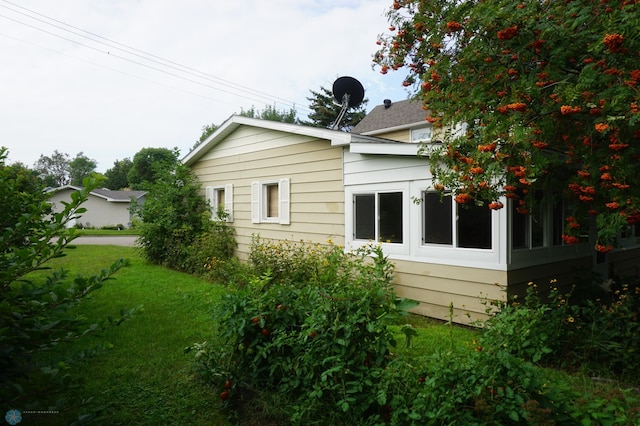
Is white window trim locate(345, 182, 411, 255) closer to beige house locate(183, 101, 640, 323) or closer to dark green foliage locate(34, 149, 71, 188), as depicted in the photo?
beige house locate(183, 101, 640, 323)

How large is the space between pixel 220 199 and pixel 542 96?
896 cm

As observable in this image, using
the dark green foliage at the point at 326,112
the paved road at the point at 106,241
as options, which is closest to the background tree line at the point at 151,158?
the dark green foliage at the point at 326,112

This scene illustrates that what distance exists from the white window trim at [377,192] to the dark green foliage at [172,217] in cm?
473

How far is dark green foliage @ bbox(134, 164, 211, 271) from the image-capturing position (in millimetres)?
10281

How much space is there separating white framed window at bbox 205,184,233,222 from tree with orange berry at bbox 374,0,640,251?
684 cm

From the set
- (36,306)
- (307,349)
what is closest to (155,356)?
(307,349)

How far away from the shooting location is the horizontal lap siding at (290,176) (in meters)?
→ 7.34

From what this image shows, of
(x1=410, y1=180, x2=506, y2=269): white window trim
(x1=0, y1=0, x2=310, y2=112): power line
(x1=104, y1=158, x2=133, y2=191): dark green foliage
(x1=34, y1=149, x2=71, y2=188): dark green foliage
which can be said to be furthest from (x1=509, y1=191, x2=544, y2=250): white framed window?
(x1=34, y1=149, x2=71, y2=188): dark green foliage

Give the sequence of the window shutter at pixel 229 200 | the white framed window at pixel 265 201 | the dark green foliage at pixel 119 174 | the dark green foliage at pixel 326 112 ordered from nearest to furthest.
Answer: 1. the white framed window at pixel 265 201
2. the window shutter at pixel 229 200
3. the dark green foliage at pixel 326 112
4. the dark green foliage at pixel 119 174

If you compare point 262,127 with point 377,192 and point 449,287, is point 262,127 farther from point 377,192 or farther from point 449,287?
point 449,287

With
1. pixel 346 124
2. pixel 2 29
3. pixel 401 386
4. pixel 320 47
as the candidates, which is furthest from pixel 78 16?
pixel 346 124

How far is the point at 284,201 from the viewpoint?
8375 mm

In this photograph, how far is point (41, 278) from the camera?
7863 millimetres

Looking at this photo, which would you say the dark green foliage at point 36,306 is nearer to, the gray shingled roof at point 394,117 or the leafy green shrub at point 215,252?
the leafy green shrub at point 215,252
